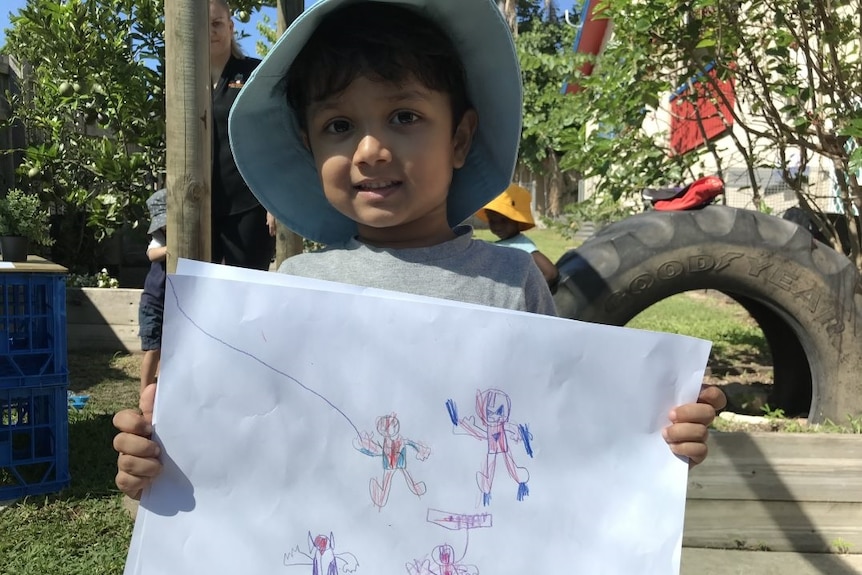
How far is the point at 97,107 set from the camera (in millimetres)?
5777

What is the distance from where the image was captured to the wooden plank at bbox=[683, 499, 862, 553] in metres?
2.39

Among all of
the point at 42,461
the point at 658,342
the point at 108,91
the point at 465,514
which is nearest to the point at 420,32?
the point at 658,342

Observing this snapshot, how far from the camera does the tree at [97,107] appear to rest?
17.9ft

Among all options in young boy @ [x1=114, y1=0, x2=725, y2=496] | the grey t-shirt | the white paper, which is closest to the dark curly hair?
young boy @ [x1=114, y1=0, x2=725, y2=496]

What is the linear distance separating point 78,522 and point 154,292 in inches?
45.6

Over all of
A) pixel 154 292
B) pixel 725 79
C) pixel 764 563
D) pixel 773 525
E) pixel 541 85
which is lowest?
pixel 764 563

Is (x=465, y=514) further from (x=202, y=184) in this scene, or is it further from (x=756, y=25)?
(x=756, y=25)

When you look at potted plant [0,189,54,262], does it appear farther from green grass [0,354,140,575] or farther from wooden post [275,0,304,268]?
wooden post [275,0,304,268]

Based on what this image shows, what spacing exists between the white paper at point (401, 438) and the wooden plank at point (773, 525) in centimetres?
157

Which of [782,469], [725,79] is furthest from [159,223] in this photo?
[725,79]

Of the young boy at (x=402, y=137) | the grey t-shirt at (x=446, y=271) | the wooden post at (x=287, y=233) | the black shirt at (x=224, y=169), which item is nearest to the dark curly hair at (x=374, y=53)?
the young boy at (x=402, y=137)

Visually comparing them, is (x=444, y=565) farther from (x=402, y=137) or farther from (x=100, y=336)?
(x=100, y=336)

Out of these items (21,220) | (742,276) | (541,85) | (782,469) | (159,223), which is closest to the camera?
(782,469)

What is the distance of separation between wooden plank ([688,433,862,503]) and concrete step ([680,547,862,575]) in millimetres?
194
